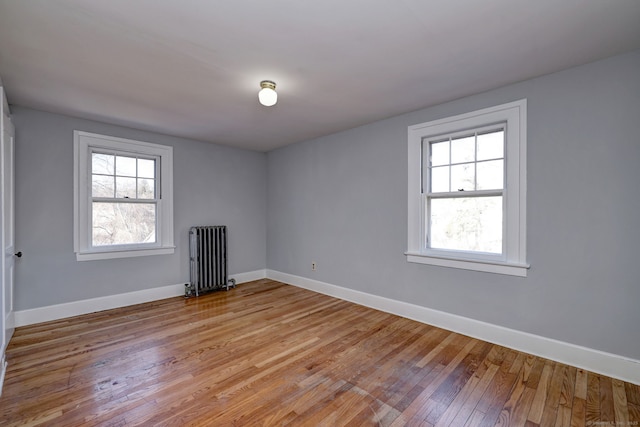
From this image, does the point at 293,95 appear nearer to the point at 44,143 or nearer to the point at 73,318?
the point at 44,143

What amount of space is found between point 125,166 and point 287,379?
353cm

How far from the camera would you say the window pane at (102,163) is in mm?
3580

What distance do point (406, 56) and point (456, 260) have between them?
6.58 ft

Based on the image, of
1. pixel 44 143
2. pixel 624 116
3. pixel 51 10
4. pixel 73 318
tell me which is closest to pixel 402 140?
pixel 624 116

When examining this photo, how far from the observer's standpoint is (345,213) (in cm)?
403

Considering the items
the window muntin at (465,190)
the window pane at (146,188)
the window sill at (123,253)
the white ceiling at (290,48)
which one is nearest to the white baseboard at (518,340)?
the window muntin at (465,190)

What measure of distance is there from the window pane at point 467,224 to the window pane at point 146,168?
3873 millimetres

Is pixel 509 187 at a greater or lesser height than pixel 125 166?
lesser

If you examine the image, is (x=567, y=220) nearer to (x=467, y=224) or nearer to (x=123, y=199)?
(x=467, y=224)

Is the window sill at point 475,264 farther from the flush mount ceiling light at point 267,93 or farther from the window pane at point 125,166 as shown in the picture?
the window pane at point 125,166

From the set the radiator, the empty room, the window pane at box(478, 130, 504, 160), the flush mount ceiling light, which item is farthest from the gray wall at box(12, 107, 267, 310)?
the window pane at box(478, 130, 504, 160)

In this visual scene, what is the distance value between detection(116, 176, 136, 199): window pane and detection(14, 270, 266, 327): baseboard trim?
4.37 feet

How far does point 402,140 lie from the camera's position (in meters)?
3.36

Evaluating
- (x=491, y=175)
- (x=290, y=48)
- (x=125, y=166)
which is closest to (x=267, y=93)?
(x=290, y=48)
